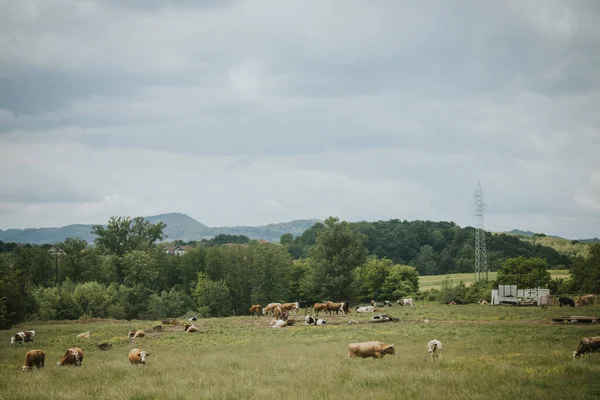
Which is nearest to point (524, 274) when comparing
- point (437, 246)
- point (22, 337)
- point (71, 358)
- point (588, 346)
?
point (588, 346)

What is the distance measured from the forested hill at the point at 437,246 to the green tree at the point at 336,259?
256 ft

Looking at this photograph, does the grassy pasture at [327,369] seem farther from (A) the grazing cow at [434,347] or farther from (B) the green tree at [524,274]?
(B) the green tree at [524,274]

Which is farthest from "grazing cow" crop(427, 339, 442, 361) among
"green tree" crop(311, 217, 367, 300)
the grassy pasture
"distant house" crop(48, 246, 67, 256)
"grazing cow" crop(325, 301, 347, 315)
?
"distant house" crop(48, 246, 67, 256)

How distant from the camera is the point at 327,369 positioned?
17.8 m

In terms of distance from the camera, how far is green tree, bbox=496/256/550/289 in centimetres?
7269

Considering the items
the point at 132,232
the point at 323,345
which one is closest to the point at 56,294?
the point at 132,232

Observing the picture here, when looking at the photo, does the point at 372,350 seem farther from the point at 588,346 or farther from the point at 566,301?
the point at 566,301

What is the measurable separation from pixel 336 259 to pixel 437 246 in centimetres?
11336

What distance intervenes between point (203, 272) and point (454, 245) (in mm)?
103157

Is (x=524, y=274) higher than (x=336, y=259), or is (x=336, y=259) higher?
(x=336, y=259)

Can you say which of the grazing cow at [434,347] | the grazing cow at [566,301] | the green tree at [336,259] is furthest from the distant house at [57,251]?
the grazing cow at [434,347]

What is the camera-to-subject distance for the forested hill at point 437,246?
152125 millimetres

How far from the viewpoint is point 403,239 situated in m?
177

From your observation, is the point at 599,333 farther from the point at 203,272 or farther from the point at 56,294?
the point at 203,272
